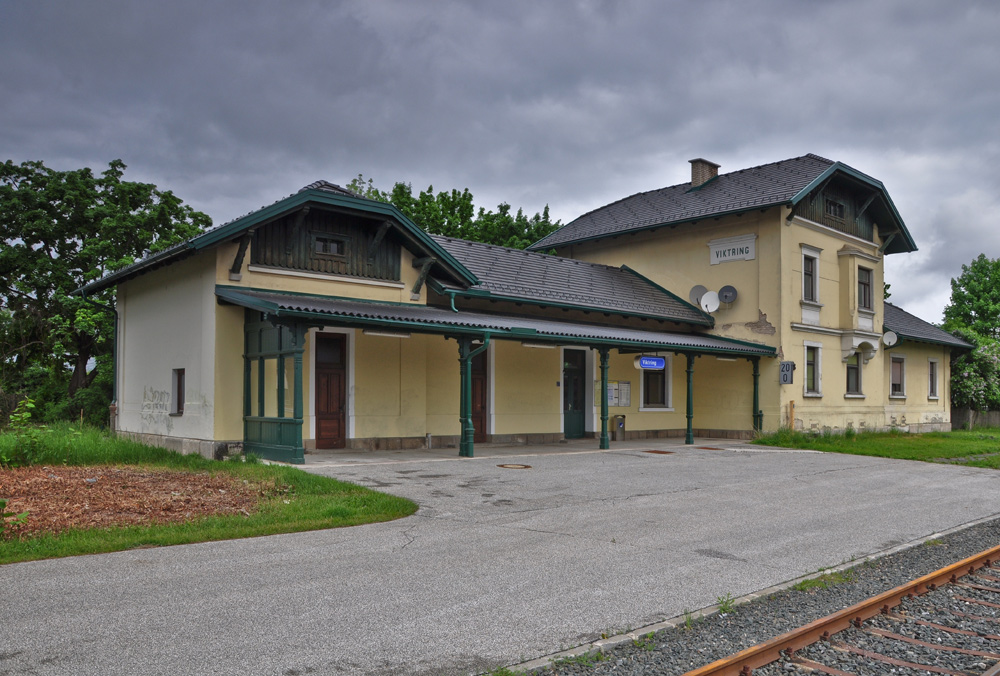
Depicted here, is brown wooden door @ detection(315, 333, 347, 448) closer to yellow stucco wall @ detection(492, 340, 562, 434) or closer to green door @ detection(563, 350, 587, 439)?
yellow stucco wall @ detection(492, 340, 562, 434)

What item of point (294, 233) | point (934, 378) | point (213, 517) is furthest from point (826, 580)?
point (934, 378)

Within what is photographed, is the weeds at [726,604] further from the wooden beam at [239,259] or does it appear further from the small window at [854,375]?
the small window at [854,375]

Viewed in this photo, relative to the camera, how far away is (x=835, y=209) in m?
25.2

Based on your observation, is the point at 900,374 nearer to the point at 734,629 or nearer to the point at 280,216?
the point at 280,216

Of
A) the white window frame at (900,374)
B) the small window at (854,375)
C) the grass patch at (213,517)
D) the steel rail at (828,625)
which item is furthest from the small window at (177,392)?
the white window frame at (900,374)

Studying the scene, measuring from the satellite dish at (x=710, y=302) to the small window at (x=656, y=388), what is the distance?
222 centimetres

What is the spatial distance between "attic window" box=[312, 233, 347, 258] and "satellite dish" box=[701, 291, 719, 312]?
39.2ft

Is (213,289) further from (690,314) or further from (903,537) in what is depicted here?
(690,314)

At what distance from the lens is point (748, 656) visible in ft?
14.4

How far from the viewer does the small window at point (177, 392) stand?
16.2m

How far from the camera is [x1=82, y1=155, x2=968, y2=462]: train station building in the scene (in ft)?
49.3

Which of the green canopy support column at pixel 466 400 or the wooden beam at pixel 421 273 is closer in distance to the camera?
the green canopy support column at pixel 466 400

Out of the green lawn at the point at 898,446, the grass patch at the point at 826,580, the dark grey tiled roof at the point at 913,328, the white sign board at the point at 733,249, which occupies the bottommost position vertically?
the green lawn at the point at 898,446

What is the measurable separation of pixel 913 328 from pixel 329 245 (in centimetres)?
2289
